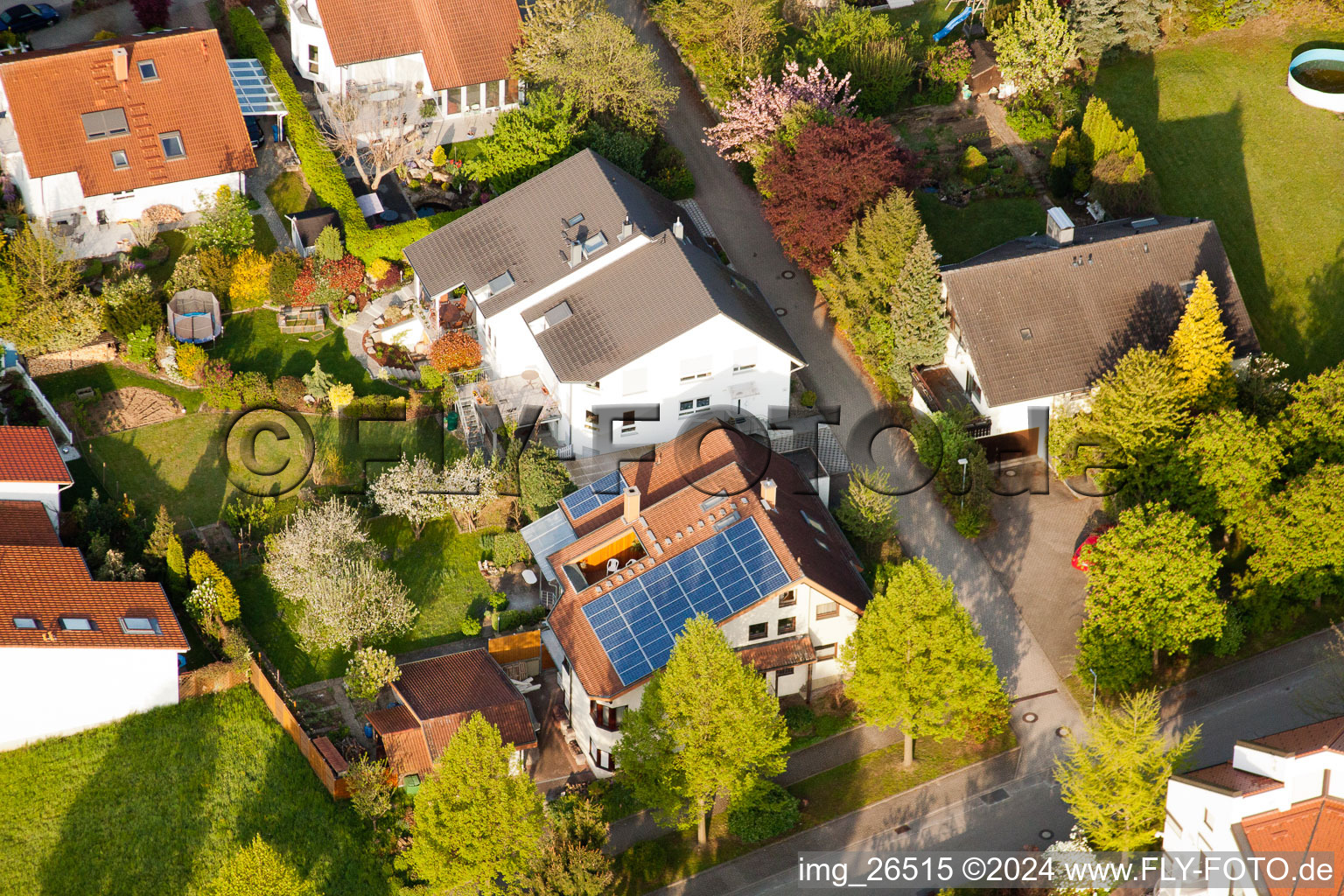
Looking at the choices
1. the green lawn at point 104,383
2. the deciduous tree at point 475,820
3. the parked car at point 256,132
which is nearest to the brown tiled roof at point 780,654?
the deciduous tree at point 475,820

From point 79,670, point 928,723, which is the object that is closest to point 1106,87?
point 928,723

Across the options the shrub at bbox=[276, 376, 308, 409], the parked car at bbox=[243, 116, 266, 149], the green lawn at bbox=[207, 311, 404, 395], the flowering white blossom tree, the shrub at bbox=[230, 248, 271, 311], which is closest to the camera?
the flowering white blossom tree

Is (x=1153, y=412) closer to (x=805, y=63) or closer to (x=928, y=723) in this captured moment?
(x=928, y=723)

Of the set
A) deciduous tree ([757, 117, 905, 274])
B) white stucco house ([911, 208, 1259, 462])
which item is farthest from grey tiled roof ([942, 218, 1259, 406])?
deciduous tree ([757, 117, 905, 274])

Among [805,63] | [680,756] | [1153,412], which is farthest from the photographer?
[805,63]

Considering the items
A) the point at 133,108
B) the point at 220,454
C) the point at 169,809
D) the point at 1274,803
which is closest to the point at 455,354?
the point at 220,454

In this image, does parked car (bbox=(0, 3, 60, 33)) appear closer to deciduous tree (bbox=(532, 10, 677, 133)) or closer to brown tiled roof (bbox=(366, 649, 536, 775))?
deciduous tree (bbox=(532, 10, 677, 133))

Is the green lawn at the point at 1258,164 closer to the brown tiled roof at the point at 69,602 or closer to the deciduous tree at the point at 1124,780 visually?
the deciduous tree at the point at 1124,780
